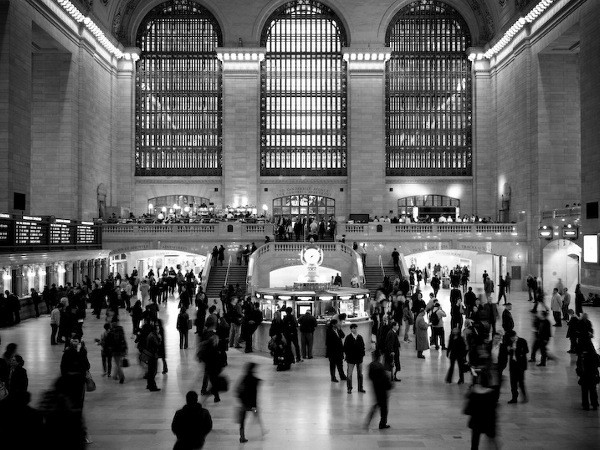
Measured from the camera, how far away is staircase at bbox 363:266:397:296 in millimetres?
31462

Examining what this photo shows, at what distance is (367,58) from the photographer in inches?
1753

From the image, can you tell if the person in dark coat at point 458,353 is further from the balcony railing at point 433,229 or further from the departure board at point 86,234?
the departure board at point 86,234

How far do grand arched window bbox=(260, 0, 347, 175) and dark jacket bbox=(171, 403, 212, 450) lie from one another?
3887 centimetres

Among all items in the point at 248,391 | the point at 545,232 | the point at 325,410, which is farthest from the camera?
the point at 545,232

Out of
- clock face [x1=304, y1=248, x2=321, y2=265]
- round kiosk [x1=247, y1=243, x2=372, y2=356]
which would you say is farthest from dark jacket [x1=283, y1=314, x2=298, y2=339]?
clock face [x1=304, y1=248, x2=321, y2=265]

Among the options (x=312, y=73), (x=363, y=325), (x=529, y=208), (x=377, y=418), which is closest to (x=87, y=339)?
(x=363, y=325)

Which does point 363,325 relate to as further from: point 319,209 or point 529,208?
point 319,209

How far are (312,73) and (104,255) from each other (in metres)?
18.7

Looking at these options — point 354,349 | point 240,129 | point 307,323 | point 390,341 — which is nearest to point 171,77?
point 240,129

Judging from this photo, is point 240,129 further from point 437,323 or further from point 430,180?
point 437,323

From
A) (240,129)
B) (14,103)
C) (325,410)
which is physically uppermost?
(240,129)

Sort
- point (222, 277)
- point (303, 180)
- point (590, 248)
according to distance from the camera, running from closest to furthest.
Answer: point (590, 248), point (222, 277), point (303, 180)

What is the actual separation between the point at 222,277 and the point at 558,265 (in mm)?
17470

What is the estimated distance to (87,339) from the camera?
1923cm
